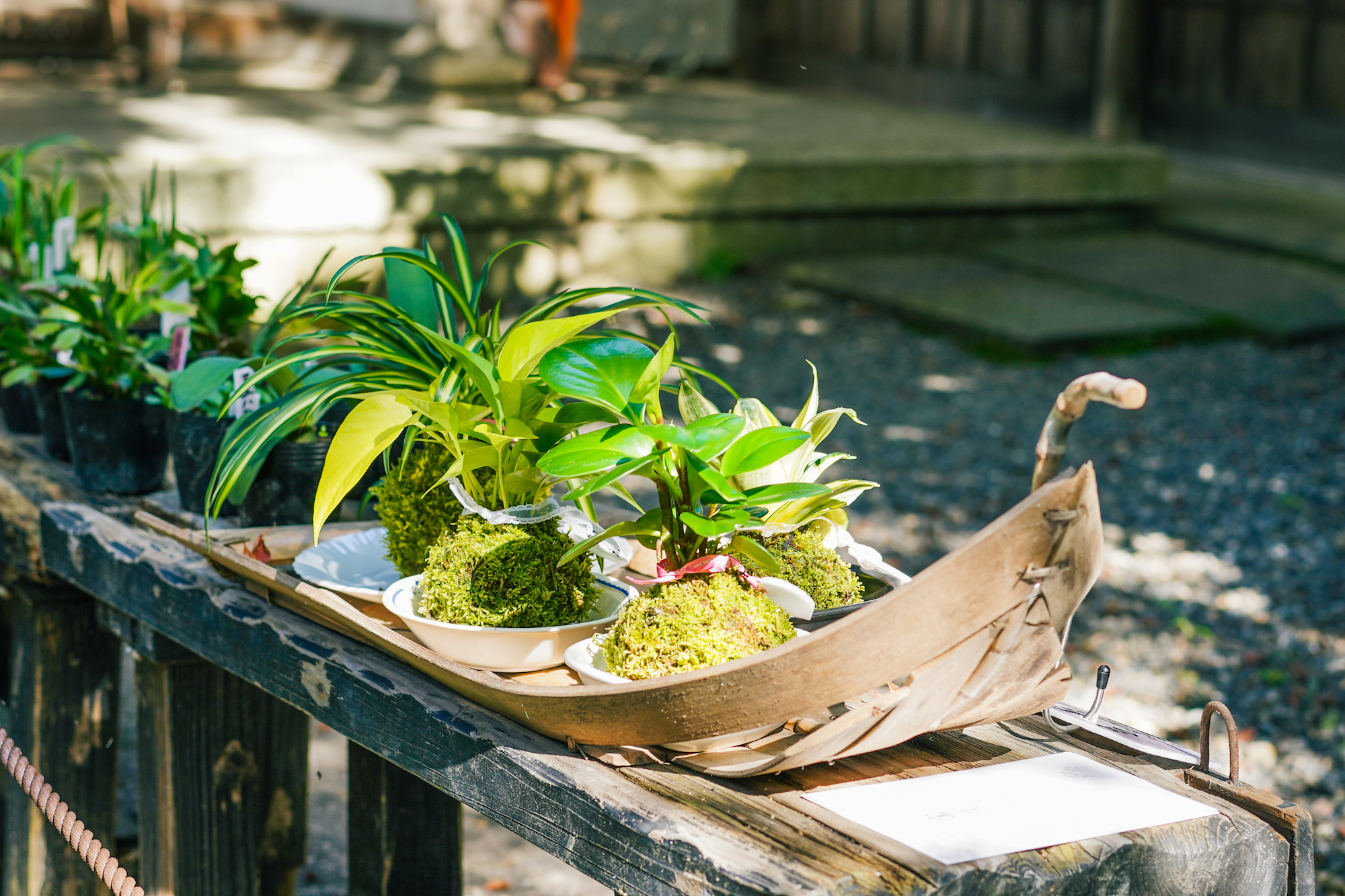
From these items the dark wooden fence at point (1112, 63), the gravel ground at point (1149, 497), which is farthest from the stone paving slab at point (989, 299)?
the dark wooden fence at point (1112, 63)

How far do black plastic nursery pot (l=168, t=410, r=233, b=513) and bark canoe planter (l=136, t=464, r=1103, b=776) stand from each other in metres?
0.77

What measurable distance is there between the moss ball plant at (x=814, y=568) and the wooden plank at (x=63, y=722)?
4.30 feet

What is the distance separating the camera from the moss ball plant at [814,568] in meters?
1.40

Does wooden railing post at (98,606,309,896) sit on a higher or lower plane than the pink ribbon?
lower

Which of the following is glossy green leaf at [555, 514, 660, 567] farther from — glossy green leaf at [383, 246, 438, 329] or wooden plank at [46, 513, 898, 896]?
glossy green leaf at [383, 246, 438, 329]

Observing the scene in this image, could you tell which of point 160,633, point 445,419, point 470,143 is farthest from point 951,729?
point 470,143

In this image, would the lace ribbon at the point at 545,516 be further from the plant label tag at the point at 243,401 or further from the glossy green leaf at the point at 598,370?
the plant label tag at the point at 243,401

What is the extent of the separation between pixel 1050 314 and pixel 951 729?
4.73 meters

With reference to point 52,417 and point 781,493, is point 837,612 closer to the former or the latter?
point 781,493

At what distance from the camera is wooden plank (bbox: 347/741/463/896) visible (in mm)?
2109

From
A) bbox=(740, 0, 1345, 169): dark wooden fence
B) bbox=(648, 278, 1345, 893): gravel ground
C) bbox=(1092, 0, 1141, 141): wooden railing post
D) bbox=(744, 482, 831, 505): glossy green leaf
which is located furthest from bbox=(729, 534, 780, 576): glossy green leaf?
bbox=(1092, 0, 1141, 141): wooden railing post

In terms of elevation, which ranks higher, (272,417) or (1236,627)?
(272,417)

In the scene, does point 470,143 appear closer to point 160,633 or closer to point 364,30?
point 364,30

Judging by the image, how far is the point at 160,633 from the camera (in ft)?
6.03
